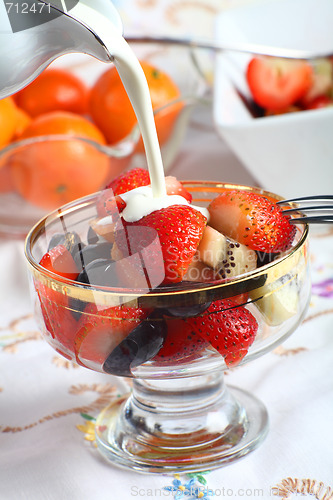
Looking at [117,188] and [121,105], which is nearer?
[117,188]

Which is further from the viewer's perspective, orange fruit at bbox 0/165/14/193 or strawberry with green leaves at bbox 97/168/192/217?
orange fruit at bbox 0/165/14/193

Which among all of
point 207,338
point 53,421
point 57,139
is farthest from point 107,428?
point 57,139

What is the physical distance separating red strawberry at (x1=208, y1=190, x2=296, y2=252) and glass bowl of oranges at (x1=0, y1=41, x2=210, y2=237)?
1.33 feet

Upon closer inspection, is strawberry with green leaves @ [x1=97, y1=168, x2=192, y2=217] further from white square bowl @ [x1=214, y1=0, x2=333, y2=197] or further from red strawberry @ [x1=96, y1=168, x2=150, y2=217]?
white square bowl @ [x1=214, y1=0, x2=333, y2=197]

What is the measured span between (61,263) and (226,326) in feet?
0.49

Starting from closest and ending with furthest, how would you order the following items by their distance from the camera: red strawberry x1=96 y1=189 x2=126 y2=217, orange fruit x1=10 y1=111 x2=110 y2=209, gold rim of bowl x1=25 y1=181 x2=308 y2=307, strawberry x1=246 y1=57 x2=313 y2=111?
gold rim of bowl x1=25 y1=181 x2=308 y2=307 → red strawberry x1=96 y1=189 x2=126 y2=217 → orange fruit x1=10 y1=111 x2=110 y2=209 → strawberry x1=246 y1=57 x2=313 y2=111

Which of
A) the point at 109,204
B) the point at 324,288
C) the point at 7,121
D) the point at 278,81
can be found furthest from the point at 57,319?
the point at 278,81

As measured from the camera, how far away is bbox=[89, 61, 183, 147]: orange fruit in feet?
3.31

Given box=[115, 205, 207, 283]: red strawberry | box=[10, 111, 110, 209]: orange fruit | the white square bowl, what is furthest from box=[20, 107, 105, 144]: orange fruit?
box=[115, 205, 207, 283]: red strawberry

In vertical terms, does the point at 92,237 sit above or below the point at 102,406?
above

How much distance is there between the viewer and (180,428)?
58cm

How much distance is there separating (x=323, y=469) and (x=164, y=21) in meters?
1.33

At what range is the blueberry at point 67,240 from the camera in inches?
21.7

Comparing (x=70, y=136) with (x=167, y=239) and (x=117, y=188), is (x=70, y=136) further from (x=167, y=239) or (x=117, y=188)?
(x=167, y=239)
